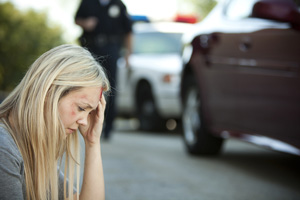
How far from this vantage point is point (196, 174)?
5230mm

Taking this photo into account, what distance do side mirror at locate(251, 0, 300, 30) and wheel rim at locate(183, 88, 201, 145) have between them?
180 centimetres

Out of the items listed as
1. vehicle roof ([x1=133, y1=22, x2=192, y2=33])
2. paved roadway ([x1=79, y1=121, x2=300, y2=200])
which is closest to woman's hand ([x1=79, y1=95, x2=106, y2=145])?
paved roadway ([x1=79, y1=121, x2=300, y2=200])

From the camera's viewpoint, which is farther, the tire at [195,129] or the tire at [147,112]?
the tire at [147,112]

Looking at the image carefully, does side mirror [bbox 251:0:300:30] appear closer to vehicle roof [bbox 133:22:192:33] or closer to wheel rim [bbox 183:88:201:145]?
wheel rim [bbox 183:88:201:145]

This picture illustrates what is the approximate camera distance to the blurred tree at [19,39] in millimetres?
19953

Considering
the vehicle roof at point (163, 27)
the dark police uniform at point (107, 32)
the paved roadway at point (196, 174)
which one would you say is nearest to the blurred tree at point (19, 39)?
the vehicle roof at point (163, 27)

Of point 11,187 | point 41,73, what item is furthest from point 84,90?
point 11,187

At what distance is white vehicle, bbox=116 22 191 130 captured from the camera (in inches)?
362

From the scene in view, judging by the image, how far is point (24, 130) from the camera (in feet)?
7.57

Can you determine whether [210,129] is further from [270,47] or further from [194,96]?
[270,47]

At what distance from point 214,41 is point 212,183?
1.33 meters

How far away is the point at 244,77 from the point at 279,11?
829 millimetres

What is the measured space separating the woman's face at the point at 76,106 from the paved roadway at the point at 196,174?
5.93 ft

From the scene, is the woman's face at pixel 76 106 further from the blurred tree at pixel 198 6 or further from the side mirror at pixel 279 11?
the blurred tree at pixel 198 6
